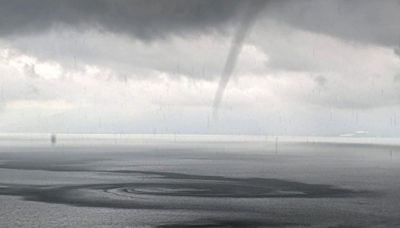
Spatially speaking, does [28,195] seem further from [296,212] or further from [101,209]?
[296,212]

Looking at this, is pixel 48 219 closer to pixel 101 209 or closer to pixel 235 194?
pixel 101 209

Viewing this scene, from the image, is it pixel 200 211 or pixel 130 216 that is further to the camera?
pixel 200 211

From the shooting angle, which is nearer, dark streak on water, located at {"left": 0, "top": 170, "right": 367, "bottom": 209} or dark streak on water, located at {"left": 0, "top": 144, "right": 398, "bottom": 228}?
dark streak on water, located at {"left": 0, "top": 144, "right": 398, "bottom": 228}

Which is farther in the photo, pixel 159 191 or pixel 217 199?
pixel 159 191

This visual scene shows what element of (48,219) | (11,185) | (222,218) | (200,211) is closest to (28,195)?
(11,185)

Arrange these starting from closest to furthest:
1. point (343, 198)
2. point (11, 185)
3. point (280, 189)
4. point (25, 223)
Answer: point (25, 223) → point (343, 198) → point (280, 189) → point (11, 185)

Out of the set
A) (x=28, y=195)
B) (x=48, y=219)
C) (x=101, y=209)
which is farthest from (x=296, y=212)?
(x=28, y=195)

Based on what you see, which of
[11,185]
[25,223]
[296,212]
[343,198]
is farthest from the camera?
[11,185]

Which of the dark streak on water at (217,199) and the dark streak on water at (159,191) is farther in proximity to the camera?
the dark streak on water at (159,191)

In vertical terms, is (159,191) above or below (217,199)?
below
